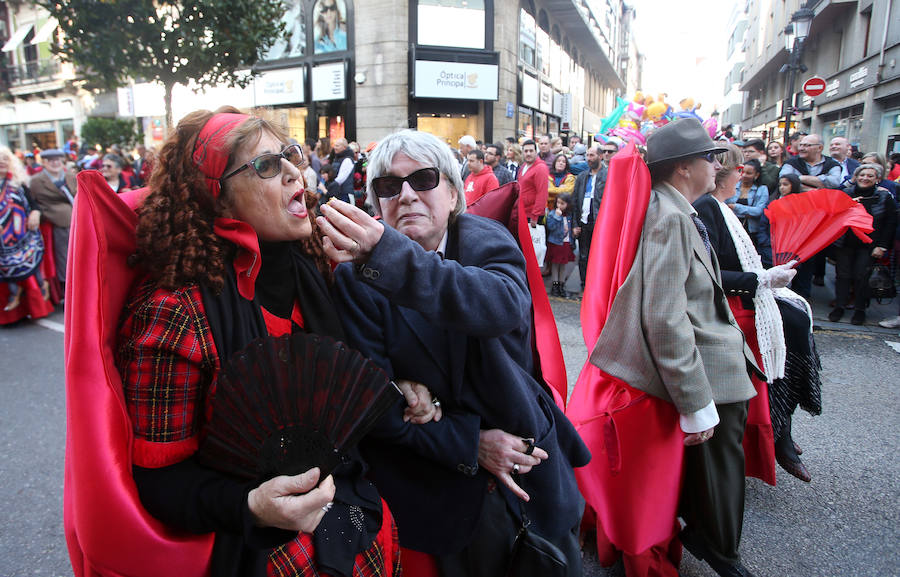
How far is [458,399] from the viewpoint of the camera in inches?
57.1

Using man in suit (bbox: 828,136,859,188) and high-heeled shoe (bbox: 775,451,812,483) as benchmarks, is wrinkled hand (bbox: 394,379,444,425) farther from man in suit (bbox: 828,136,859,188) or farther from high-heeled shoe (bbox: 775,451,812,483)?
man in suit (bbox: 828,136,859,188)

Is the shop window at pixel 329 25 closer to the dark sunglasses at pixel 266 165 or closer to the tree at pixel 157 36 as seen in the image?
the tree at pixel 157 36

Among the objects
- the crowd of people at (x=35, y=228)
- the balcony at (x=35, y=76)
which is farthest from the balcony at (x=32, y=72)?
the crowd of people at (x=35, y=228)

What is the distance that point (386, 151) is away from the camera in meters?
1.62

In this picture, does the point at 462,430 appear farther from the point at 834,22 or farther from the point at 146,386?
the point at 834,22

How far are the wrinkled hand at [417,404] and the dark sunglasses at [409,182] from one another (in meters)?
0.56

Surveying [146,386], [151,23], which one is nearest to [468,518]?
[146,386]

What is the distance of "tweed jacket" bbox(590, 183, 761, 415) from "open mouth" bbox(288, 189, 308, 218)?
1290 mm

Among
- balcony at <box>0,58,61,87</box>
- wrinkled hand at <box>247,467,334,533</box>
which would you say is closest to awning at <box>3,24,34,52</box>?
balcony at <box>0,58,61,87</box>

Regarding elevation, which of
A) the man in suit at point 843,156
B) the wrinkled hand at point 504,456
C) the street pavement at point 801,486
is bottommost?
the street pavement at point 801,486

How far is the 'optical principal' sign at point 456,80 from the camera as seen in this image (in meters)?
18.4

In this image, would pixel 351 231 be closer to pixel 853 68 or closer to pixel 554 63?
pixel 853 68

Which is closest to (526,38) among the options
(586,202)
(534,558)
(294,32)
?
(294,32)

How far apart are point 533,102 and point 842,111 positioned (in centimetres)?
1156
